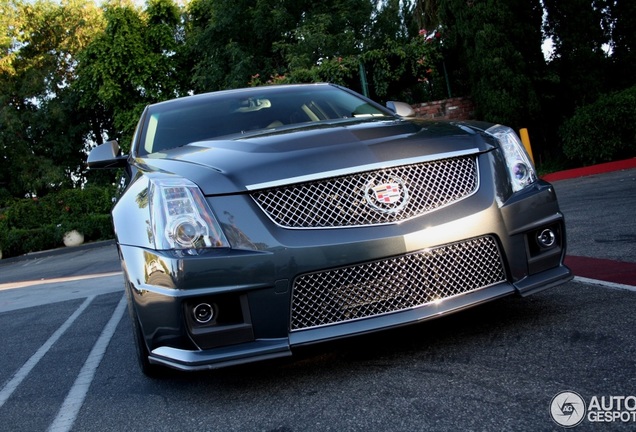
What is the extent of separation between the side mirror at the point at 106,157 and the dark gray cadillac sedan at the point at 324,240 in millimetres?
1451

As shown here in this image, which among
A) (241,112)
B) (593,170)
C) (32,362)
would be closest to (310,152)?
(241,112)

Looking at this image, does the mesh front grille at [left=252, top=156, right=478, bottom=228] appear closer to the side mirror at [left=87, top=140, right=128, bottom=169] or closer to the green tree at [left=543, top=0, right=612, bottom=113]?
the side mirror at [left=87, top=140, right=128, bottom=169]

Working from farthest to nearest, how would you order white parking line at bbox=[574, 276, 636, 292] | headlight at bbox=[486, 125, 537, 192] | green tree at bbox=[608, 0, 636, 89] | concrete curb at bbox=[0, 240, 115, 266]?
concrete curb at bbox=[0, 240, 115, 266] < green tree at bbox=[608, 0, 636, 89] < white parking line at bbox=[574, 276, 636, 292] < headlight at bbox=[486, 125, 537, 192]

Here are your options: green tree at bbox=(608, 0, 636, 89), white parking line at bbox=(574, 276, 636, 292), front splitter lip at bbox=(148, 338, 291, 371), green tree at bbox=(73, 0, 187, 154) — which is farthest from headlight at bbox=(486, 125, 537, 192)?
green tree at bbox=(73, 0, 187, 154)

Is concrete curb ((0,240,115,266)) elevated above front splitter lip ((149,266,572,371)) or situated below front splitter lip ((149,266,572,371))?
below

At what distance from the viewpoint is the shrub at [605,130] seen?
12.0 m

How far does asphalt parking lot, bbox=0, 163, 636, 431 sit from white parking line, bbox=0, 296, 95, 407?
18mm

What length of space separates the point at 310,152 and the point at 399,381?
1061 mm

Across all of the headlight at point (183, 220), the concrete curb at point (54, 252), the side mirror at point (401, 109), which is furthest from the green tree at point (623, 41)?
the headlight at point (183, 220)

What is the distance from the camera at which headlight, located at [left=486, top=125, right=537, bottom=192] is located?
10.8ft

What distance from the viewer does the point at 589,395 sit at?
2314mm

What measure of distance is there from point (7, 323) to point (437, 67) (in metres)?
12.5

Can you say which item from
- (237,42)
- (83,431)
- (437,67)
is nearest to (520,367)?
(83,431)

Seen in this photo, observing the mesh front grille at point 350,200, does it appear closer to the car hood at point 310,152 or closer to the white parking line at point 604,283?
the car hood at point 310,152
